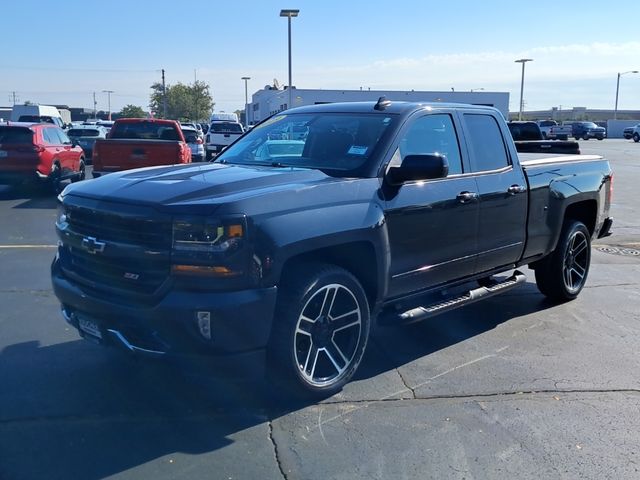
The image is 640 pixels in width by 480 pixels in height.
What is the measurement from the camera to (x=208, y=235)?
3902 millimetres

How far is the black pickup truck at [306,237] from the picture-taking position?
392cm

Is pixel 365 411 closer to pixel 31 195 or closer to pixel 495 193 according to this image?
pixel 495 193

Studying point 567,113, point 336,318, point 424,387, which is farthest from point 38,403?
point 567,113

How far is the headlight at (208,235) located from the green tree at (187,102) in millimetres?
A: 79862

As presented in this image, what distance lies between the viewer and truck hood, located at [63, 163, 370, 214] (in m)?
4.02

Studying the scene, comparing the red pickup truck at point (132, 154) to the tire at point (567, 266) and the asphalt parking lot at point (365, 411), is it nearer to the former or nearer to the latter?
the asphalt parking lot at point (365, 411)

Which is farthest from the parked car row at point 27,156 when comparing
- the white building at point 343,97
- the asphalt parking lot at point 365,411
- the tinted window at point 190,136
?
the white building at point 343,97

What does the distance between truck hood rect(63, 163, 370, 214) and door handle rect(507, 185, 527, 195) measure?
207 centimetres

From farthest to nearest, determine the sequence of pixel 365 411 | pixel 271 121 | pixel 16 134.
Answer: pixel 16 134, pixel 271 121, pixel 365 411

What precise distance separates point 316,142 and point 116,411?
8.40ft

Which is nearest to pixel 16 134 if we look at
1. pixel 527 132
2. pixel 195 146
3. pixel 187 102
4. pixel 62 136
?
pixel 62 136

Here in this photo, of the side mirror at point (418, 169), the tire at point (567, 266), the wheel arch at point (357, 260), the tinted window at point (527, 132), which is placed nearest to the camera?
the wheel arch at point (357, 260)

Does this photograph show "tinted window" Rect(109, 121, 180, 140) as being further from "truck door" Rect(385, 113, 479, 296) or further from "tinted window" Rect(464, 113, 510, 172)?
"truck door" Rect(385, 113, 479, 296)

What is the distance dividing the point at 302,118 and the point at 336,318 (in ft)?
6.66
